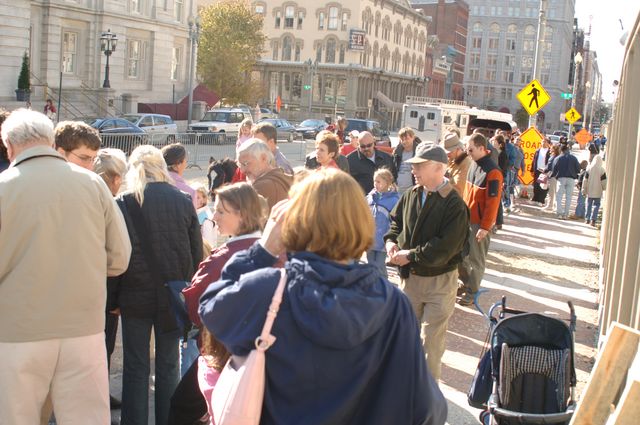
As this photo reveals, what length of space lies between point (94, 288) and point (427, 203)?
2953mm

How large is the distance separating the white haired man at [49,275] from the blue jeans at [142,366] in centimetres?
68

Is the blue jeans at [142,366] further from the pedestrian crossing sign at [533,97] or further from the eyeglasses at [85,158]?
the pedestrian crossing sign at [533,97]

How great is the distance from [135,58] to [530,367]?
45.0 m

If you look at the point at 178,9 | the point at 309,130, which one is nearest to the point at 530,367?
the point at 309,130

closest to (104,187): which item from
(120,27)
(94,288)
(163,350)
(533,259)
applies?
(94,288)

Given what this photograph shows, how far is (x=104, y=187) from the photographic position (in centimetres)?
436

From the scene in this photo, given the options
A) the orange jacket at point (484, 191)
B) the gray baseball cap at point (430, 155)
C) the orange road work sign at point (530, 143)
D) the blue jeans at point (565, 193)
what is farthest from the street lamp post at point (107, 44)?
the gray baseball cap at point (430, 155)

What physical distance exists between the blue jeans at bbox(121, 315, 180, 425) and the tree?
49.9 metres

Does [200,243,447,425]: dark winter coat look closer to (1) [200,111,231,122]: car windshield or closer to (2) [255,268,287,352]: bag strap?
(2) [255,268,287,352]: bag strap

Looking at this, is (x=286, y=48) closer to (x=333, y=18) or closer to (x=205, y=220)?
(x=333, y=18)

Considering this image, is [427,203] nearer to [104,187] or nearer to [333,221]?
[104,187]

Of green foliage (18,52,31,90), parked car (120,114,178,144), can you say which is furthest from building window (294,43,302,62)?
parked car (120,114,178,144)

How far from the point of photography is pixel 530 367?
5.14 meters

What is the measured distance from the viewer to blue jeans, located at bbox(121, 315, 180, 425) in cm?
512
